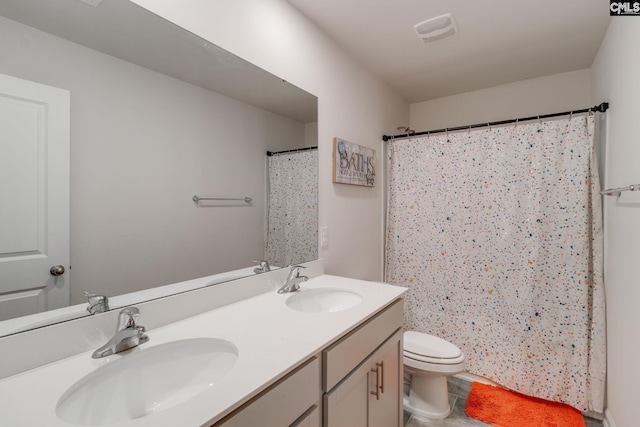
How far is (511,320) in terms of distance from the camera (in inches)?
79.1

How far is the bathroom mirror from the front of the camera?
0.86 m

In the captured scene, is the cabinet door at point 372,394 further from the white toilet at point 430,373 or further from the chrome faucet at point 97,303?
the chrome faucet at point 97,303

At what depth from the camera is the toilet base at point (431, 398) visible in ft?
6.00

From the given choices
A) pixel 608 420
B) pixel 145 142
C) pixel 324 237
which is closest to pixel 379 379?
pixel 324 237

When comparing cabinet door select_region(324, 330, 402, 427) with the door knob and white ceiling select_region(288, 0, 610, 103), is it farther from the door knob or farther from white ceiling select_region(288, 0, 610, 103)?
white ceiling select_region(288, 0, 610, 103)

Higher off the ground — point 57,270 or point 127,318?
point 57,270

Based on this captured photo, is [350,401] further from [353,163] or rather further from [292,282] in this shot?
[353,163]

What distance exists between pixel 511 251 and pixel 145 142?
87.4 inches

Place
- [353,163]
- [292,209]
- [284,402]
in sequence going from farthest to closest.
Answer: [353,163] → [292,209] → [284,402]

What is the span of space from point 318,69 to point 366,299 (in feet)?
4.60

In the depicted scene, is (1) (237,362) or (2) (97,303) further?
(2) (97,303)

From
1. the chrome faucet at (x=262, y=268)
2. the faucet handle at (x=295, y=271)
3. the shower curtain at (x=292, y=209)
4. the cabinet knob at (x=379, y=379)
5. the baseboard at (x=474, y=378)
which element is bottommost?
the baseboard at (x=474, y=378)

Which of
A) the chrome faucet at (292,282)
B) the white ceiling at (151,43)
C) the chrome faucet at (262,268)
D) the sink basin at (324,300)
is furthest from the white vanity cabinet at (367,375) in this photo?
the white ceiling at (151,43)

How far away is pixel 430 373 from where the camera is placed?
1.77 meters
